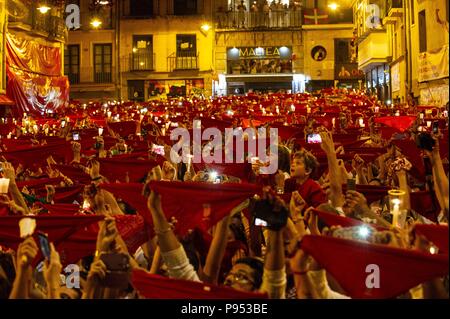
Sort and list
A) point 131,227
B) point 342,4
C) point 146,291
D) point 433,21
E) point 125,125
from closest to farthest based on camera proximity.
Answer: point 146,291
point 131,227
point 125,125
point 433,21
point 342,4

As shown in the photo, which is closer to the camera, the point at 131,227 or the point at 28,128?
the point at 131,227

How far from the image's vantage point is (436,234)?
14.5 ft

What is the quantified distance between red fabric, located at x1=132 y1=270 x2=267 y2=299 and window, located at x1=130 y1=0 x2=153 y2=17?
53609 millimetres

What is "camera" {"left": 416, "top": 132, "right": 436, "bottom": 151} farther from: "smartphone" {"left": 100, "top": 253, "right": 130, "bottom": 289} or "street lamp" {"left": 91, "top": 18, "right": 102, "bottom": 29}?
"street lamp" {"left": 91, "top": 18, "right": 102, "bottom": 29}

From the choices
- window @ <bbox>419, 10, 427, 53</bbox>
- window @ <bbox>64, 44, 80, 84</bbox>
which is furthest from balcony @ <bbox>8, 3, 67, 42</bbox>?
window @ <bbox>419, 10, 427, 53</bbox>

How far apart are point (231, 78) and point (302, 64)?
5.84m

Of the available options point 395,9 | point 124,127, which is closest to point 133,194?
point 124,127

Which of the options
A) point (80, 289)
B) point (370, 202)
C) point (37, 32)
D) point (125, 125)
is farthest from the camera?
point (37, 32)

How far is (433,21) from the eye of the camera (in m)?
25.9

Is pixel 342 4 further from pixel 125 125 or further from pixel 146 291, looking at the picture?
pixel 146 291

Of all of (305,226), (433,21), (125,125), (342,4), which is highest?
(342,4)

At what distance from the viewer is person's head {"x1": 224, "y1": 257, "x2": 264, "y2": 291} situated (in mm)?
4703

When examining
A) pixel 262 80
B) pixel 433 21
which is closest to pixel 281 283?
pixel 433 21

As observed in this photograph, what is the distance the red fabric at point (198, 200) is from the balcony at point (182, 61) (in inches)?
1931
